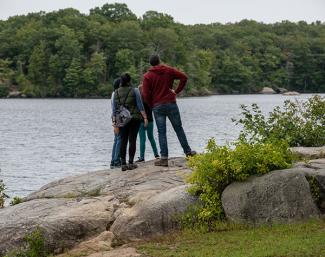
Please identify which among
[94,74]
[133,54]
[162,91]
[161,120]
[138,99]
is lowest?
[161,120]

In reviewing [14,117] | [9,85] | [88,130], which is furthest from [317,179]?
[9,85]

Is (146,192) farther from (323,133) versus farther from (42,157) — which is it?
(42,157)

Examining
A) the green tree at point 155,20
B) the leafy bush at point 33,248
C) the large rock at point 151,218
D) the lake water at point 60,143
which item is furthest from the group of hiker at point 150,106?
the green tree at point 155,20

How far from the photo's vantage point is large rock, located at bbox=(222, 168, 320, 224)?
10.3 m

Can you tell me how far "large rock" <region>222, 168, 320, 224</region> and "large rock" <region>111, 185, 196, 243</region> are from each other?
34.1 inches

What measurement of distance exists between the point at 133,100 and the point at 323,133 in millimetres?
5141

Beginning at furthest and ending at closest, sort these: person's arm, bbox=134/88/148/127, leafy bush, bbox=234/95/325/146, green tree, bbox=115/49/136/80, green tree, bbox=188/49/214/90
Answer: green tree, bbox=188/49/214/90, green tree, bbox=115/49/136/80, leafy bush, bbox=234/95/325/146, person's arm, bbox=134/88/148/127

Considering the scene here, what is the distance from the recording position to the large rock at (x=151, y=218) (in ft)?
35.1

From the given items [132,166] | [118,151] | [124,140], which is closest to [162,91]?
[124,140]

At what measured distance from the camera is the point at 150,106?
45.2 ft

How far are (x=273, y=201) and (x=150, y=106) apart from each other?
4.42m

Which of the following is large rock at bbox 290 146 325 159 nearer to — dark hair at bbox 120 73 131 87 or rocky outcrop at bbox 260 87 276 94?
dark hair at bbox 120 73 131 87

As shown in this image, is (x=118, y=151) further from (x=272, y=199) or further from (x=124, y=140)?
(x=272, y=199)

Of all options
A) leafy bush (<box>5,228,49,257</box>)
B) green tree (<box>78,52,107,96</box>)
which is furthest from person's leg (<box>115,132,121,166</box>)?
green tree (<box>78,52,107,96</box>)
